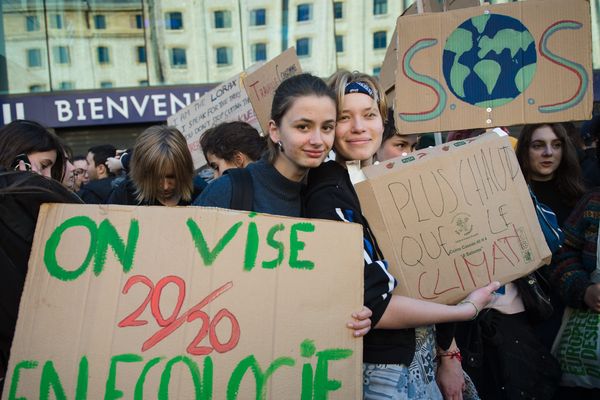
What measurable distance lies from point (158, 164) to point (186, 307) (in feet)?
5.20

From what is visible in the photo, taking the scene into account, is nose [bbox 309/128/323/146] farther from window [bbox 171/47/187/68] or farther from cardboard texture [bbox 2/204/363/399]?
window [bbox 171/47/187/68]

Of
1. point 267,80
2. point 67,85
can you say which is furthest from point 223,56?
point 267,80

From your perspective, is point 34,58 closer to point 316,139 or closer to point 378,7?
point 378,7

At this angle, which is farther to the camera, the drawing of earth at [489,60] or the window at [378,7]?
the window at [378,7]

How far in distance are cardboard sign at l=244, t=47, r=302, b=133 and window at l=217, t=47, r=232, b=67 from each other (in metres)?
10.1

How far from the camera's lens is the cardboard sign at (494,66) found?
2637 millimetres

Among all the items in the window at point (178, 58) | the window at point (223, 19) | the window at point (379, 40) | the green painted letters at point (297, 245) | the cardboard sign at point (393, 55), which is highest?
the window at point (223, 19)

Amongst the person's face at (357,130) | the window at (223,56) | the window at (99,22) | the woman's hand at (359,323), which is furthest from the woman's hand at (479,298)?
the window at (99,22)

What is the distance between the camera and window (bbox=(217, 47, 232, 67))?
13328 mm

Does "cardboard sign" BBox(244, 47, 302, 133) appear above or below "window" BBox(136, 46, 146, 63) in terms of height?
below

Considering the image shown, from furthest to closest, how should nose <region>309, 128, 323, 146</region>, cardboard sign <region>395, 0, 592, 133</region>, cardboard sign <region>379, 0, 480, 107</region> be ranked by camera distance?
1. cardboard sign <region>379, 0, 480, 107</region>
2. cardboard sign <region>395, 0, 592, 133</region>
3. nose <region>309, 128, 323, 146</region>

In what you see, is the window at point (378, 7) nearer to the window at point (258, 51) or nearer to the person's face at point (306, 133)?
the window at point (258, 51)

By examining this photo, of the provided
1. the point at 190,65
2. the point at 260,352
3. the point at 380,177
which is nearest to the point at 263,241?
the point at 260,352

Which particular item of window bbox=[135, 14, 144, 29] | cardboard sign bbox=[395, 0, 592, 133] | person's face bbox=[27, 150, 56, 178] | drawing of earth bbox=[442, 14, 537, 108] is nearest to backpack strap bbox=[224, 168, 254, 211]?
person's face bbox=[27, 150, 56, 178]
